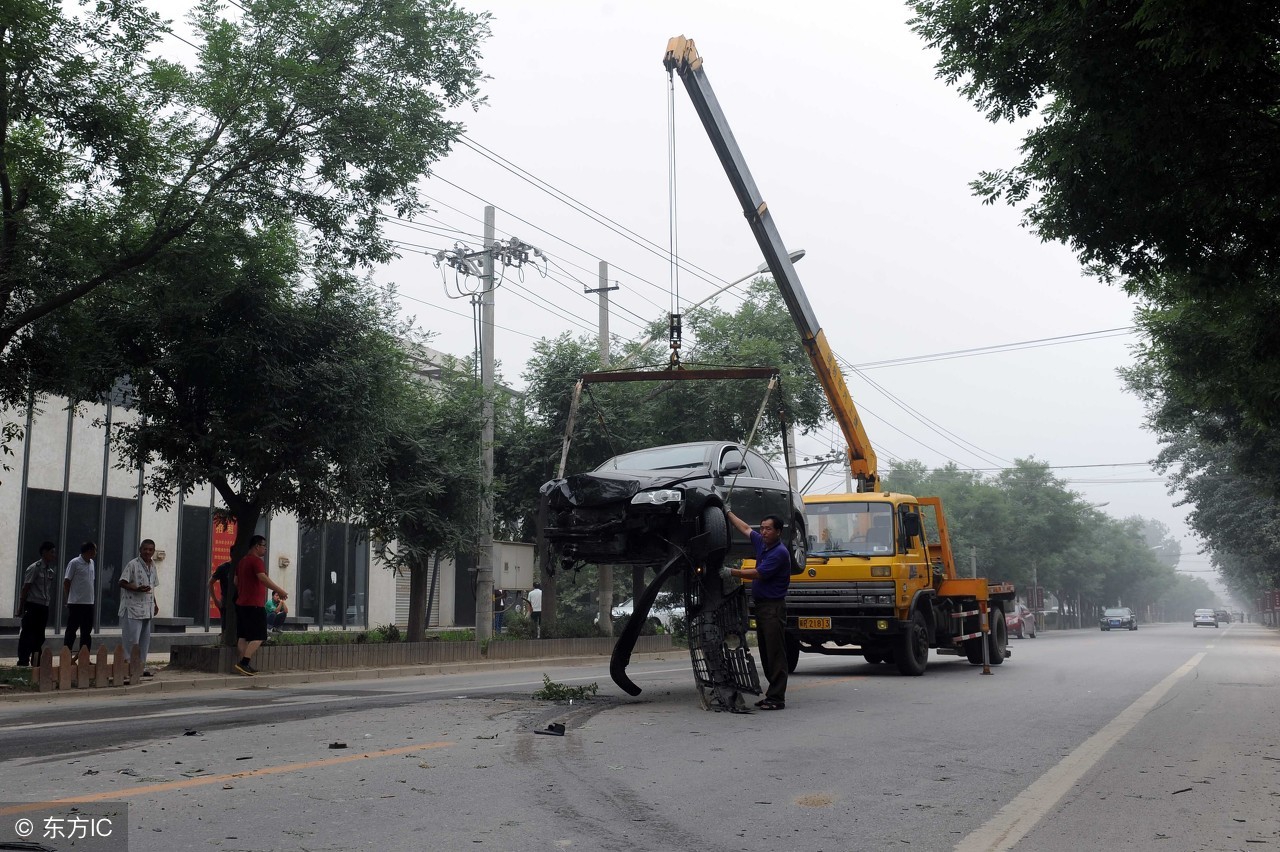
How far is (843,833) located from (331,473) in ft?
43.8

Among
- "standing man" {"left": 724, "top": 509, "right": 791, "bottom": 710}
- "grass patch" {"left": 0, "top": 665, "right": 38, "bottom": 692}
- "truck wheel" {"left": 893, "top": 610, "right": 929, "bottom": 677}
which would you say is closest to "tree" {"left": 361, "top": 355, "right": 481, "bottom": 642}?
"grass patch" {"left": 0, "top": 665, "right": 38, "bottom": 692}

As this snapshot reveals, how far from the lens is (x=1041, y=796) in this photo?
6.50 meters

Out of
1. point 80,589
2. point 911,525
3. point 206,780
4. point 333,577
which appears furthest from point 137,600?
point 333,577

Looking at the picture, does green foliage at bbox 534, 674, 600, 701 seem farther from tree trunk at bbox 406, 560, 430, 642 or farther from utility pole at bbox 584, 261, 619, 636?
utility pole at bbox 584, 261, 619, 636

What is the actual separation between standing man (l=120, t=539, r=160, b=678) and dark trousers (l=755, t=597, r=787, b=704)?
27.2 feet

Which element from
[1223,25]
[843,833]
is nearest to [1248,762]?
[843,833]

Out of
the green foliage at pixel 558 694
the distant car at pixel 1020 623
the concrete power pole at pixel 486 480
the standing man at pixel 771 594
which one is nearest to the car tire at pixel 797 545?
the standing man at pixel 771 594

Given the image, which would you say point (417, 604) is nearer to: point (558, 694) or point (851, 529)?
point (851, 529)

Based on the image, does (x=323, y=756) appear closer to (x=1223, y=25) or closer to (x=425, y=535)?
(x=1223, y=25)

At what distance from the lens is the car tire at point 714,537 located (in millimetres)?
10430

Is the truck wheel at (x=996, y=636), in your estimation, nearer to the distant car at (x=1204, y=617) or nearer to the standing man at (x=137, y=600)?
the standing man at (x=137, y=600)

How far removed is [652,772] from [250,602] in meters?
9.67

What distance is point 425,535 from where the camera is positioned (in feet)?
67.8

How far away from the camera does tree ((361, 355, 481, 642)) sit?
64.9 ft
